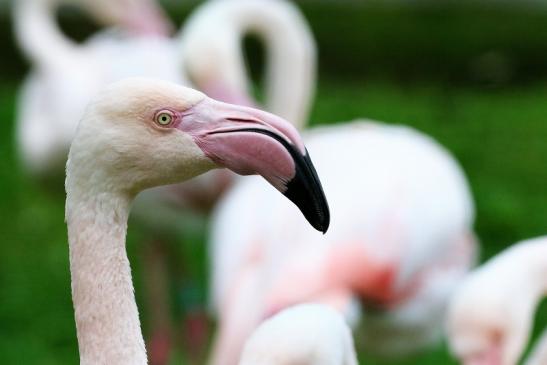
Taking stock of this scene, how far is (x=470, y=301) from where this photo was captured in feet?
10.8

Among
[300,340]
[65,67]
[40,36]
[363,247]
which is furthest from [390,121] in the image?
[300,340]

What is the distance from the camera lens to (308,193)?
217 centimetres

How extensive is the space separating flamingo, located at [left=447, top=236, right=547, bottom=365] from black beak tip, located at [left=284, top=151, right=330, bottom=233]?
122 centimetres

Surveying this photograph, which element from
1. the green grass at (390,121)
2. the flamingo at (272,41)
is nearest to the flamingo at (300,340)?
the green grass at (390,121)

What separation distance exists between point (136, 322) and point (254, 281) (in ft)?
6.43

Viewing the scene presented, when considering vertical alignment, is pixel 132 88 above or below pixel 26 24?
above

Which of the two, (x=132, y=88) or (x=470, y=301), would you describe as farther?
(x=470, y=301)

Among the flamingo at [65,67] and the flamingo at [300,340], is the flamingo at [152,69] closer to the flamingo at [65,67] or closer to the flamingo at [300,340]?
the flamingo at [65,67]

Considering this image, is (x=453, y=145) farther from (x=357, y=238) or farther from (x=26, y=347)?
(x=357, y=238)

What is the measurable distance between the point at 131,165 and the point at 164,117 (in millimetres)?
101

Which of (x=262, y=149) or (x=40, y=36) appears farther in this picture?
(x=40, y=36)

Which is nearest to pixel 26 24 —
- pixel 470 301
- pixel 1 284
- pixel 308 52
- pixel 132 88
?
pixel 1 284

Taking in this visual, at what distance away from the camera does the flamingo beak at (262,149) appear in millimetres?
2150

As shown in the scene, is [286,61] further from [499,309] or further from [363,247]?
[499,309]
